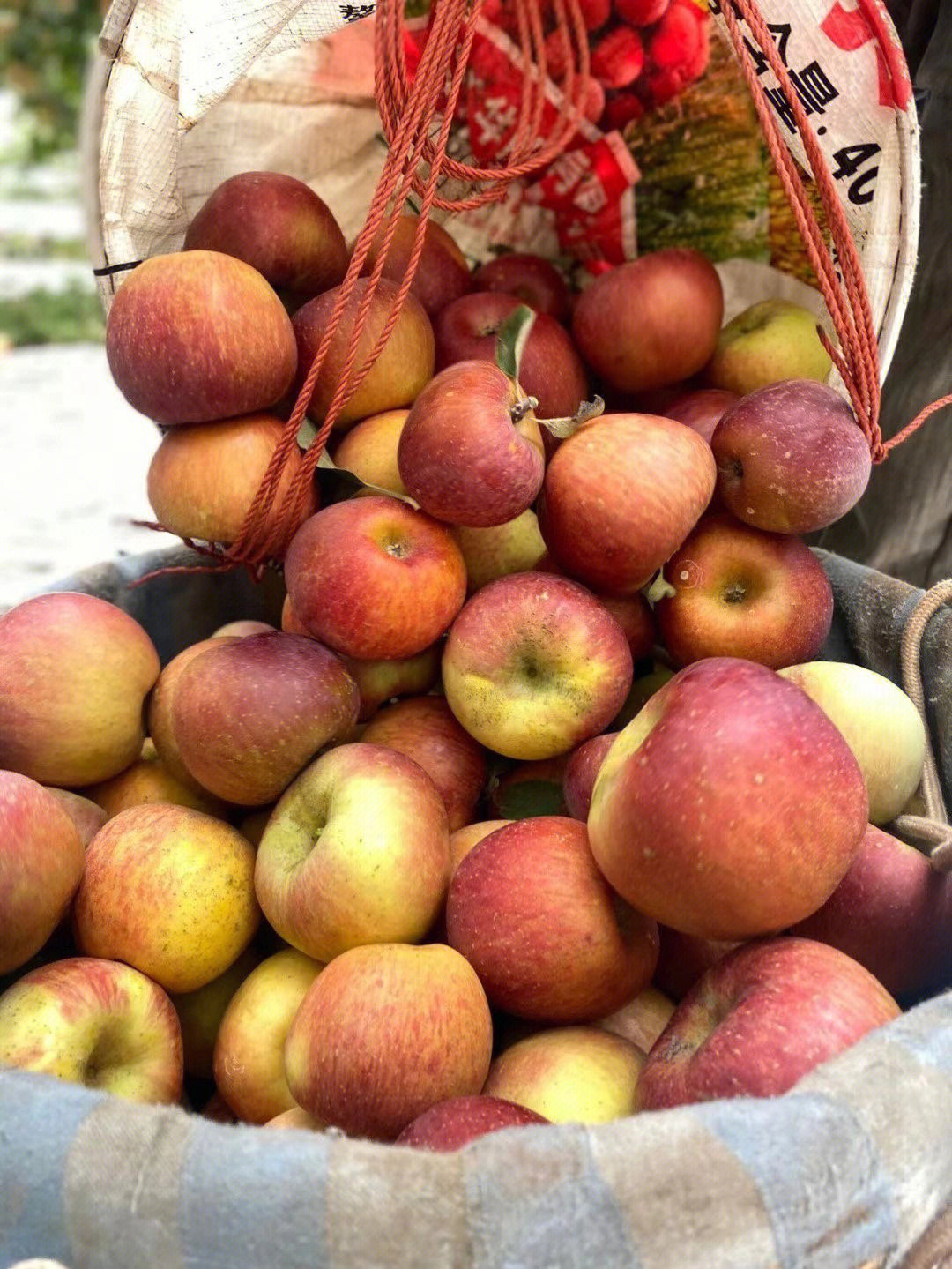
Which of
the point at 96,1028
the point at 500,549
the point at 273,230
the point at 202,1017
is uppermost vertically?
the point at 273,230

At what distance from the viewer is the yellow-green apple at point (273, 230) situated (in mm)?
1193

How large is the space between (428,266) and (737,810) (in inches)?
35.3

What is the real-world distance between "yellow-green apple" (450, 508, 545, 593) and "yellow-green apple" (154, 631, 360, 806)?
0.22 metres

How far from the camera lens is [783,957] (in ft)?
2.42

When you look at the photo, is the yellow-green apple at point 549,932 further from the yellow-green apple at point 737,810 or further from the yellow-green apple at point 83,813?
the yellow-green apple at point 83,813

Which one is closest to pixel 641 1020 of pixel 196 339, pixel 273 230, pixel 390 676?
pixel 390 676

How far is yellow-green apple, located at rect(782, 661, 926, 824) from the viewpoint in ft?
3.17

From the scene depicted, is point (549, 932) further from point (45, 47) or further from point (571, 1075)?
point (45, 47)

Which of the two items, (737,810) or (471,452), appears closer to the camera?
(737,810)

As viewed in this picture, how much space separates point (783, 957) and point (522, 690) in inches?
Result: 14.3

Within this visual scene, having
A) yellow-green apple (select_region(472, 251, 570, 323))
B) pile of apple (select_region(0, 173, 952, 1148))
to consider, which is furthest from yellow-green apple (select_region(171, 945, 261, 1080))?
yellow-green apple (select_region(472, 251, 570, 323))

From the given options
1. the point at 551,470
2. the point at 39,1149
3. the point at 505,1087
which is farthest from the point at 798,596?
the point at 39,1149

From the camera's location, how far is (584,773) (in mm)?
954

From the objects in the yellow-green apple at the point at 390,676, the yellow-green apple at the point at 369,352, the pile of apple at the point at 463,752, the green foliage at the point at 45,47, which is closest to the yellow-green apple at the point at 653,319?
the pile of apple at the point at 463,752
